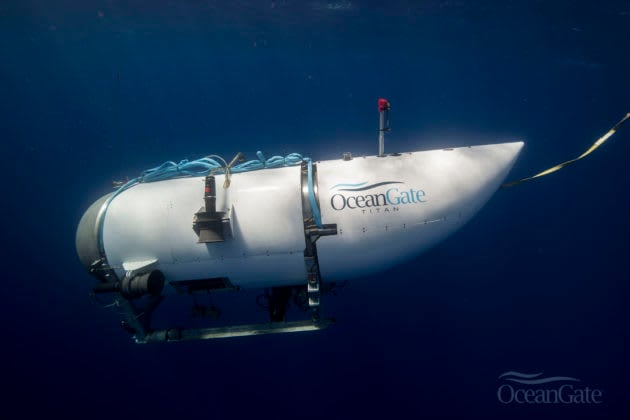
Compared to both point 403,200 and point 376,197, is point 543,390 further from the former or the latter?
point 376,197

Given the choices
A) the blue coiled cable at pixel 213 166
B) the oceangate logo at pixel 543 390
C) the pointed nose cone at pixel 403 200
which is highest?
the blue coiled cable at pixel 213 166

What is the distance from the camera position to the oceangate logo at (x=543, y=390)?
19.0 ft

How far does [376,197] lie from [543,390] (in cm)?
715

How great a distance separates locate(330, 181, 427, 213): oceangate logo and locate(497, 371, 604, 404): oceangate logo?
22.1 ft

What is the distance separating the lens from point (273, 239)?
236 centimetres

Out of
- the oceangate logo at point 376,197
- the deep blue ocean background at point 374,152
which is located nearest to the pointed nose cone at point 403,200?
the oceangate logo at point 376,197

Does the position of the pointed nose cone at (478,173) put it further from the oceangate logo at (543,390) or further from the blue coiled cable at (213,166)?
the oceangate logo at (543,390)

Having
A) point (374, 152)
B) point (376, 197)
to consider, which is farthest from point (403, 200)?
point (374, 152)

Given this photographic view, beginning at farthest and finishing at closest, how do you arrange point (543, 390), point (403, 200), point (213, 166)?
point (543, 390) → point (213, 166) → point (403, 200)

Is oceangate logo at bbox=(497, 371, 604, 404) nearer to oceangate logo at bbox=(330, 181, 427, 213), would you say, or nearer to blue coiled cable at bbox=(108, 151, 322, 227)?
oceangate logo at bbox=(330, 181, 427, 213)

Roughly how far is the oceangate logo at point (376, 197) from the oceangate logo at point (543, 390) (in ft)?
22.1

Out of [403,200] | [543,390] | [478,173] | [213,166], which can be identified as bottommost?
[543,390]

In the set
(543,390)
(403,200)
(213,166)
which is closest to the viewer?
(403,200)

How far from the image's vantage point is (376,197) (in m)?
2.35
